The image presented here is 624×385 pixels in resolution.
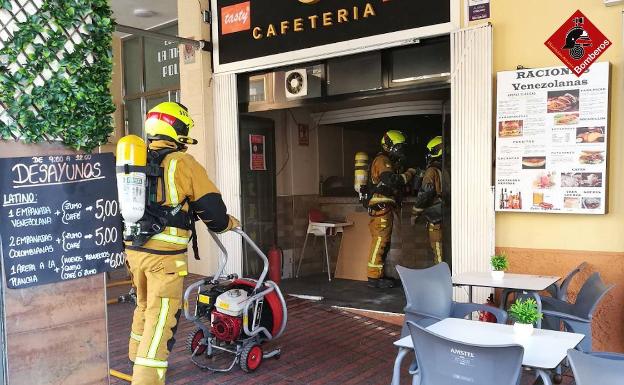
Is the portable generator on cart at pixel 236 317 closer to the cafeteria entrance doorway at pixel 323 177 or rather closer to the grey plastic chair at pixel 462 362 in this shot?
the cafeteria entrance doorway at pixel 323 177

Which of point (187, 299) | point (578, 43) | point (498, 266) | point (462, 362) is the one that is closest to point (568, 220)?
point (498, 266)

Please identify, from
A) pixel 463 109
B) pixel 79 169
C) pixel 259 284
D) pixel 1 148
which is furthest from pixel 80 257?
pixel 463 109

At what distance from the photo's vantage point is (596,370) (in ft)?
5.72

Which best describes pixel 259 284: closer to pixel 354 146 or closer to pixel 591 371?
pixel 591 371

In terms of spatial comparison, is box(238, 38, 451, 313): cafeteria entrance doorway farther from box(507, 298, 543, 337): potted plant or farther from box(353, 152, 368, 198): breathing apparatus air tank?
box(507, 298, 543, 337): potted plant

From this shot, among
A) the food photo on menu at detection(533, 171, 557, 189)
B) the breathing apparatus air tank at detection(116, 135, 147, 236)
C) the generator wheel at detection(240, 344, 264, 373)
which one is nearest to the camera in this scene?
the breathing apparatus air tank at detection(116, 135, 147, 236)

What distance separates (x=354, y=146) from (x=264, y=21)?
3354 millimetres

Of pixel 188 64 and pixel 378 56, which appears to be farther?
pixel 188 64

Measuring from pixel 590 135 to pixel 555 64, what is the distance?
704mm

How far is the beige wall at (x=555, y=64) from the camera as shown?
4.26 meters

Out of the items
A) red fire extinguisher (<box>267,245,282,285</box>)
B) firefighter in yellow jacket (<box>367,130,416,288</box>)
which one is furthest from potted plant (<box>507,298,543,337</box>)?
red fire extinguisher (<box>267,245,282,285</box>)

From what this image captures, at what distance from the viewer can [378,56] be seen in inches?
222

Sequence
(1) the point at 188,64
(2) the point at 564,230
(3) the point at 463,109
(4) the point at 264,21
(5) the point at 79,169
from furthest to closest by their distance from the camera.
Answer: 1. (1) the point at 188,64
2. (4) the point at 264,21
3. (3) the point at 463,109
4. (2) the point at 564,230
5. (5) the point at 79,169

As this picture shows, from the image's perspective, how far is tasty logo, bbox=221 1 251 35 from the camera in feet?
21.9
